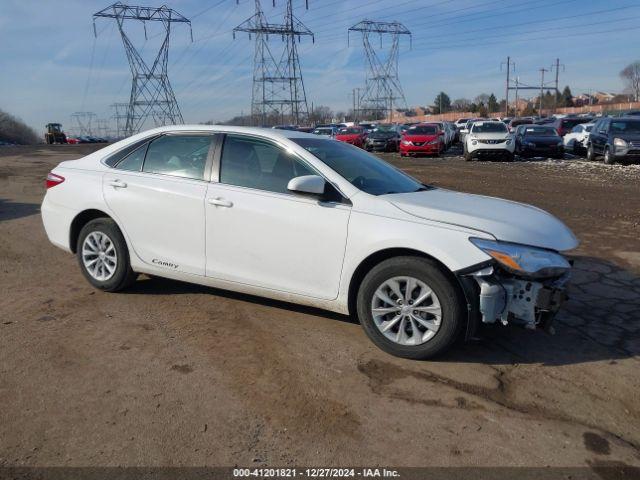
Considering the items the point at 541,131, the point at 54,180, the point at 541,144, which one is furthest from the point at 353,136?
the point at 54,180

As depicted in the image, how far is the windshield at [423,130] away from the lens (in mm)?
26922

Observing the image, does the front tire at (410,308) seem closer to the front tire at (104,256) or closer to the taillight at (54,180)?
the front tire at (104,256)

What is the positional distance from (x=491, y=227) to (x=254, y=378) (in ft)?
6.19

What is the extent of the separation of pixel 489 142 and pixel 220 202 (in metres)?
19.6


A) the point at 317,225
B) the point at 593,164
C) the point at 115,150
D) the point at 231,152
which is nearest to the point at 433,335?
the point at 317,225

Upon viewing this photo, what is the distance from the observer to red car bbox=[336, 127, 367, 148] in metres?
31.8

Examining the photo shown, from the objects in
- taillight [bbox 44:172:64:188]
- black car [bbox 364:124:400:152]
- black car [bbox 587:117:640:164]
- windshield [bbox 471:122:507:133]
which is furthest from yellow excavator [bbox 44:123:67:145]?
taillight [bbox 44:172:64:188]

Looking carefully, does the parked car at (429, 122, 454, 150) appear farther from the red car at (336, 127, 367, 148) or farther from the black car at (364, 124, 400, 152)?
the red car at (336, 127, 367, 148)

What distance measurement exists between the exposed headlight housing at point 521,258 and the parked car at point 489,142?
19.5 meters

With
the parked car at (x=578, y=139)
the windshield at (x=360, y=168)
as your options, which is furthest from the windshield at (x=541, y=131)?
the windshield at (x=360, y=168)

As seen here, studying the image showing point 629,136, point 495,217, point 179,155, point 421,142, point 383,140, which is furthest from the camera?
point 383,140

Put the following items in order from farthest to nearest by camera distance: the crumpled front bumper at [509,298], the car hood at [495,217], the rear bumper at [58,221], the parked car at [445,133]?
the parked car at [445,133] < the rear bumper at [58,221] < the car hood at [495,217] < the crumpled front bumper at [509,298]

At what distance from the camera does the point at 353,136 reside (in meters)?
32.1

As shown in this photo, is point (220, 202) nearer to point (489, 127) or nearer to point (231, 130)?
point (231, 130)
